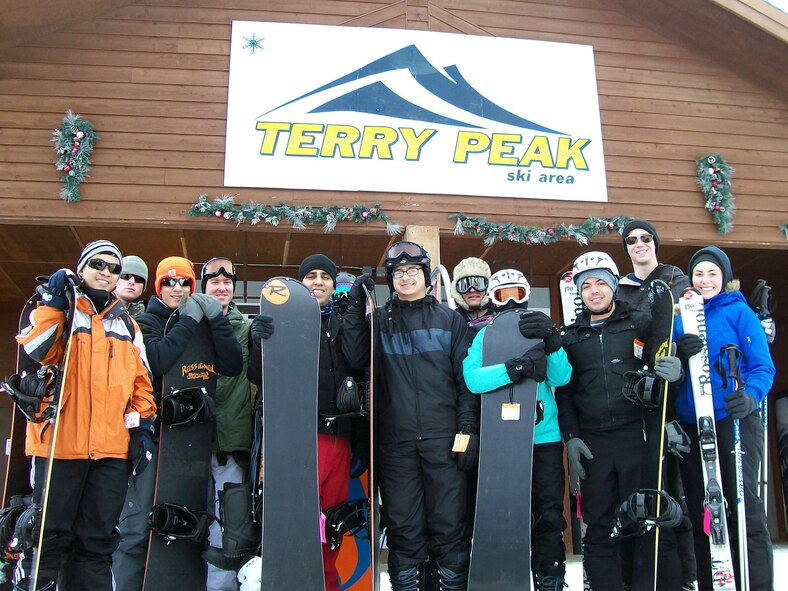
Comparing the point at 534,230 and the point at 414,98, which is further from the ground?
the point at 414,98

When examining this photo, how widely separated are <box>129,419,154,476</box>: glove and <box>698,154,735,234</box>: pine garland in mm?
5660

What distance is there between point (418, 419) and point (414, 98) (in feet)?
12.9

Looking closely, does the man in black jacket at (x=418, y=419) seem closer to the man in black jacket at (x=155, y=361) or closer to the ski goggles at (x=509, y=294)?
the ski goggles at (x=509, y=294)

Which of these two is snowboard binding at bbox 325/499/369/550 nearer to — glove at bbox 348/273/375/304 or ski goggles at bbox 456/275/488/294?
glove at bbox 348/273/375/304

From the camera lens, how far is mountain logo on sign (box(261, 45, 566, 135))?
6246 mm

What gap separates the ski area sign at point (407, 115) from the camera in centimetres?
607

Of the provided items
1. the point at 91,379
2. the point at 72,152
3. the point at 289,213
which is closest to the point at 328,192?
the point at 289,213

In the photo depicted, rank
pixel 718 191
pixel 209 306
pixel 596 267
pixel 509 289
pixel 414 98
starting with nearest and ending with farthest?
pixel 209 306, pixel 596 267, pixel 509 289, pixel 414 98, pixel 718 191

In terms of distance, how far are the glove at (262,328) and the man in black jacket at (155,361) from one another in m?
0.30

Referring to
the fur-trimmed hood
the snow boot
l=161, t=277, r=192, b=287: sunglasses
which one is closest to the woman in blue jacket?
the fur-trimmed hood

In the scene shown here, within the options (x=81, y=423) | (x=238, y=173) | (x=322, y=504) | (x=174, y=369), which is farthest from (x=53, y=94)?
(x=322, y=504)

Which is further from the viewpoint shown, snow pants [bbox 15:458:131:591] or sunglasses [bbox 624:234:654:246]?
sunglasses [bbox 624:234:654:246]

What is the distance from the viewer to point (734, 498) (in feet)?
Result: 10.9

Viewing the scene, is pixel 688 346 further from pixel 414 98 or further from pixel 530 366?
pixel 414 98
